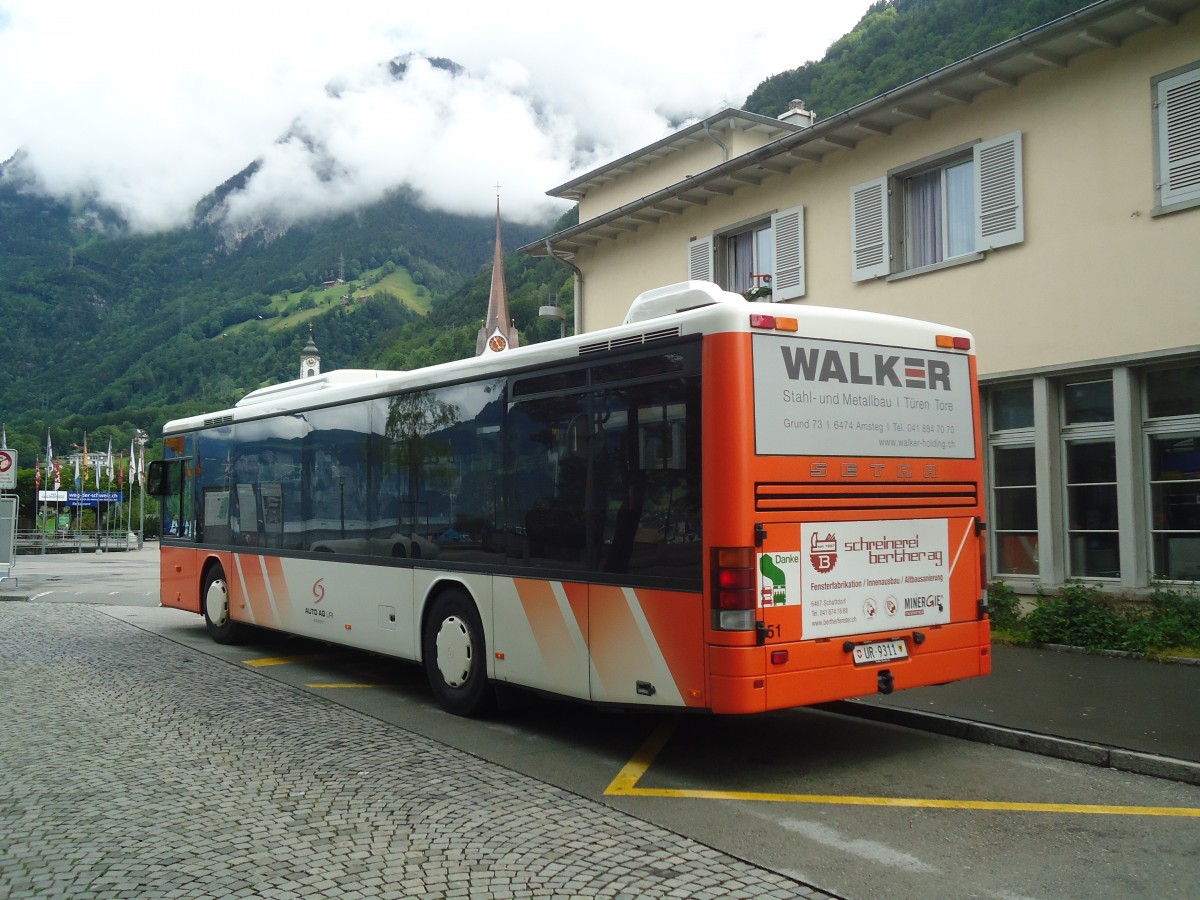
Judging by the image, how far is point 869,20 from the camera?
4169 cm

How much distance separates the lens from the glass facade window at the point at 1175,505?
34.6 feet

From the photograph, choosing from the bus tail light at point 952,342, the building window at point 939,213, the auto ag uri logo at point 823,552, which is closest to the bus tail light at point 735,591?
the auto ag uri logo at point 823,552

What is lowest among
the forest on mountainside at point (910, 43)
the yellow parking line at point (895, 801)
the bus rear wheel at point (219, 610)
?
the yellow parking line at point (895, 801)

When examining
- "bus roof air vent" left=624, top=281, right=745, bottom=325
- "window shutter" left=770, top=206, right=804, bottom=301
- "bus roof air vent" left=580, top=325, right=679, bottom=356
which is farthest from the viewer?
"window shutter" left=770, top=206, right=804, bottom=301

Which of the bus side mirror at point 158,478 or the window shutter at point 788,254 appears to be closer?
the bus side mirror at point 158,478

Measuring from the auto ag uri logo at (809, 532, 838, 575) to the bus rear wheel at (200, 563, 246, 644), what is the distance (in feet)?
28.2

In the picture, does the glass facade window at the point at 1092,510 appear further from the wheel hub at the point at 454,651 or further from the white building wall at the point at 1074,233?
the wheel hub at the point at 454,651

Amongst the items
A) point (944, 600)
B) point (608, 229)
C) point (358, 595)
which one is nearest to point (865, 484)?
point (944, 600)

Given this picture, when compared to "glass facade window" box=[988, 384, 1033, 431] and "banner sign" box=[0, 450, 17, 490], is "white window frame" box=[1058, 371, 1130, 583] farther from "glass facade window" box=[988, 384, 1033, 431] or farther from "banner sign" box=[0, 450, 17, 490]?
"banner sign" box=[0, 450, 17, 490]

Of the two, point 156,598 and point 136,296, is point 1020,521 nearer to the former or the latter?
point 156,598

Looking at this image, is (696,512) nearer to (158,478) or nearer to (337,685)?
(337,685)

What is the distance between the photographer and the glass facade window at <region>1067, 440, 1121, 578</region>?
11258mm

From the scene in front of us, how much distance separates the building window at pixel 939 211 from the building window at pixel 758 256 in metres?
1.16

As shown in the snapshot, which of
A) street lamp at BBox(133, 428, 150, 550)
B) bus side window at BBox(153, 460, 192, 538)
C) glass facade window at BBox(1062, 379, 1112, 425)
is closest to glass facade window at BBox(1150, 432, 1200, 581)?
glass facade window at BBox(1062, 379, 1112, 425)
